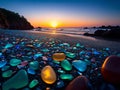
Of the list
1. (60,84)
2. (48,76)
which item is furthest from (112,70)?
(48,76)

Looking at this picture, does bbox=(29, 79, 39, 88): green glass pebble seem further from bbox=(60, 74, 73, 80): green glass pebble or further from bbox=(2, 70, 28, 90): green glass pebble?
bbox=(60, 74, 73, 80): green glass pebble

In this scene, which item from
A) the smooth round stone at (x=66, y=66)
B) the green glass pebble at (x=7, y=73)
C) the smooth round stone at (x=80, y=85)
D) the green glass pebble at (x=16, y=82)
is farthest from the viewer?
the smooth round stone at (x=66, y=66)

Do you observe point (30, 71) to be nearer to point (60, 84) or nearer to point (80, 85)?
point (60, 84)

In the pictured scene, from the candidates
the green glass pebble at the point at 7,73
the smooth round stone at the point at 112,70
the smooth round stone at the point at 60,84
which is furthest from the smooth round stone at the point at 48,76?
the smooth round stone at the point at 112,70

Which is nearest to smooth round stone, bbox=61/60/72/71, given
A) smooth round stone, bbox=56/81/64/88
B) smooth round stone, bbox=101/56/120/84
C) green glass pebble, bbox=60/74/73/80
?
green glass pebble, bbox=60/74/73/80

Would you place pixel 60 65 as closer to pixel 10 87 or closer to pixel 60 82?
pixel 60 82

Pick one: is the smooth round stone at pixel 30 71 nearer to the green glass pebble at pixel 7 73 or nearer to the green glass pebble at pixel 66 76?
the green glass pebble at pixel 7 73

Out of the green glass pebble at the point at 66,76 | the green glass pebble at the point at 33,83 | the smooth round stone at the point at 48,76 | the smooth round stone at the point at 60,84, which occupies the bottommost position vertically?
the smooth round stone at the point at 60,84
